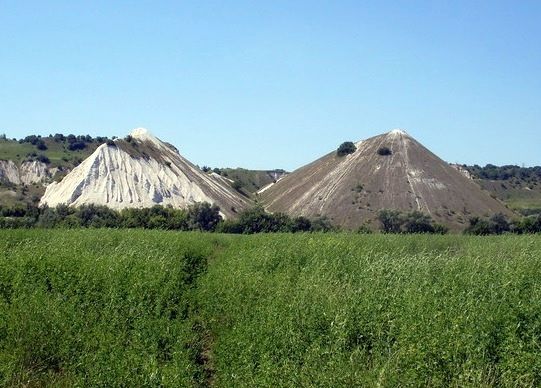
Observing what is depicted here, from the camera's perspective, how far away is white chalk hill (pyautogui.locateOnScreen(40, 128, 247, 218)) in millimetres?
80938

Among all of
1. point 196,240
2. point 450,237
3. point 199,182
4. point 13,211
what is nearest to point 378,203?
point 199,182

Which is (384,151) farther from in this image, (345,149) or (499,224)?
(499,224)

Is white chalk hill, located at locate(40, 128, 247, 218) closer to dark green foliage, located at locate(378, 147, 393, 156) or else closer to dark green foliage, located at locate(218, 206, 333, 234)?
dark green foliage, located at locate(218, 206, 333, 234)

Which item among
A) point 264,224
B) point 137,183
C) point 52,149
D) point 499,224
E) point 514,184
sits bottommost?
point 499,224

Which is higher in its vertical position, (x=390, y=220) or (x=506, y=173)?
(x=506, y=173)

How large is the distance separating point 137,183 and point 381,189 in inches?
1335

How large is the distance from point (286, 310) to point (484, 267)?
8124 millimetres

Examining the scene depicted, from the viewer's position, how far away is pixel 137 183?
86.2 m

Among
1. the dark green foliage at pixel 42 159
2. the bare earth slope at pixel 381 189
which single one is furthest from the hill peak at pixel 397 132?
the dark green foliage at pixel 42 159

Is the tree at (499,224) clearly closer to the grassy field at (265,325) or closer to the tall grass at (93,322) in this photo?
the grassy field at (265,325)

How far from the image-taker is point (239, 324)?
1396 cm

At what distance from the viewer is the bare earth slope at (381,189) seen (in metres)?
88.1

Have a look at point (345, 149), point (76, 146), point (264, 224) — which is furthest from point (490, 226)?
point (76, 146)

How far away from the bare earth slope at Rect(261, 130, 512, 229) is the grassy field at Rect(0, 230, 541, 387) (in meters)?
66.1
